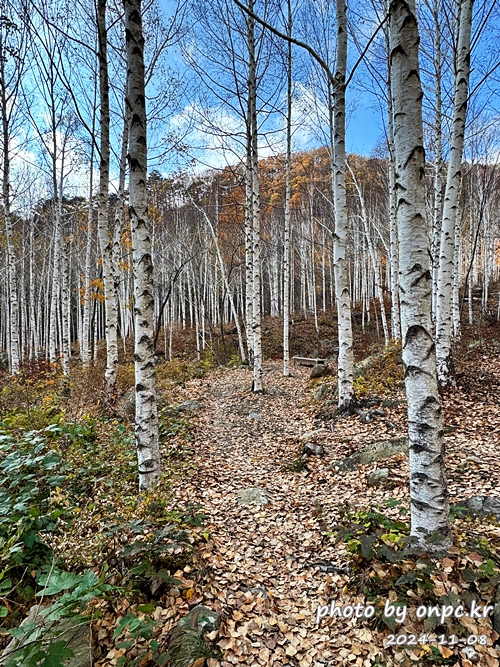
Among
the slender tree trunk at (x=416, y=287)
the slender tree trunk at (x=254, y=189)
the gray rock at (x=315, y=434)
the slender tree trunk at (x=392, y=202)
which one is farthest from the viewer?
the slender tree trunk at (x=254, y=189)

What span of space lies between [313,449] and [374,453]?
882mm

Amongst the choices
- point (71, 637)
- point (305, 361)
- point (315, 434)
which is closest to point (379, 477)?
point (315, 434)

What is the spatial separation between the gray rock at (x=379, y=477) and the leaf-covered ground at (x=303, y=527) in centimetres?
7

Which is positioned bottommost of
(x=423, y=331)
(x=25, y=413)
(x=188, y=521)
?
(x=188, y=521)

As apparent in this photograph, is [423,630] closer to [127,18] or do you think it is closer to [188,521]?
[188,521]

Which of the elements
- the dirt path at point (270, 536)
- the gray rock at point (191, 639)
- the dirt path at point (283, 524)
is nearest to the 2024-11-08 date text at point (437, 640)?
the dirt path at point (283, 524)

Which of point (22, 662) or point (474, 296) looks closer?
point (22, 662)

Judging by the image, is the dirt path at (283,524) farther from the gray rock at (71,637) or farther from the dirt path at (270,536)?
the gray rock at (71,637)

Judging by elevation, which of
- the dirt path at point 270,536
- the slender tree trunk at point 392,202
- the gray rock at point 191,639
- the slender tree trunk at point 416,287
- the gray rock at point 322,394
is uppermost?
the slender tree trunk at point 392,202

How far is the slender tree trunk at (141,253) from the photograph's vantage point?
134 inches

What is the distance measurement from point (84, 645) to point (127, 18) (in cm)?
529

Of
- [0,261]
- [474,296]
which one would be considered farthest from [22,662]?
[474,296]

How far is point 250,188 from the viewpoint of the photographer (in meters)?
9.20

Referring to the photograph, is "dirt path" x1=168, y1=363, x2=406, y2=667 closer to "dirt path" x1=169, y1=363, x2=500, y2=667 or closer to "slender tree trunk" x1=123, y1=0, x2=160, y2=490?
"dirt path" x1=169, y1=363, x2=500, y2=667
